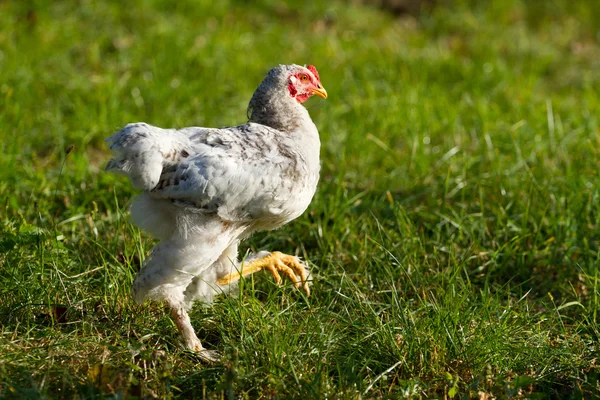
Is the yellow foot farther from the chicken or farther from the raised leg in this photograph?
the raised leg

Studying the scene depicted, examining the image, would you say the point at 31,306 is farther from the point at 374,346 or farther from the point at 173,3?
the point at 173,3

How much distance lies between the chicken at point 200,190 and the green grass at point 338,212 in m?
0.24

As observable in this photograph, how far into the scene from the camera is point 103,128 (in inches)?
210

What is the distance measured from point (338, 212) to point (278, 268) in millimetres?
704

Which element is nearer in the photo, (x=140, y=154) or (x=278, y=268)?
(x=140, y=154)

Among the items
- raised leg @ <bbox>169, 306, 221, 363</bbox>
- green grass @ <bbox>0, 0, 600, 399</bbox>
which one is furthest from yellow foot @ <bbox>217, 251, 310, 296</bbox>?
raised leg @ <bbox>169, 306, 221, 363</bbox>

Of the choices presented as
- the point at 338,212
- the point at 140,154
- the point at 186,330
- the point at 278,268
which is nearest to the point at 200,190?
the point at 140,154

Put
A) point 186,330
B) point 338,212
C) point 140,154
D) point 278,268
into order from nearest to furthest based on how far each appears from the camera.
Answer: point 140,154
point 186,330
point 278,268
point 338,212

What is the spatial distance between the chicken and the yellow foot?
0.14 metres

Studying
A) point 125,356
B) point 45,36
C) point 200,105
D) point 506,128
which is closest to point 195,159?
point 125,356

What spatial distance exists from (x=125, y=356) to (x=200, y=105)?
2973 mm

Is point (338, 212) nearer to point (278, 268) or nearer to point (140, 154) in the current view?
point (278, 268)

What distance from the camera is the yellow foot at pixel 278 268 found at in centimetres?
372

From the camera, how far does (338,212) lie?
441 cm
